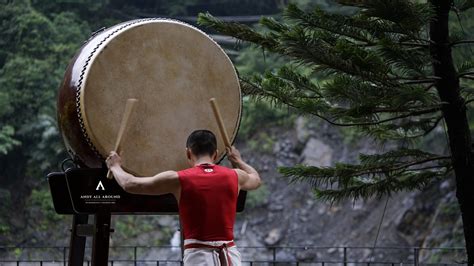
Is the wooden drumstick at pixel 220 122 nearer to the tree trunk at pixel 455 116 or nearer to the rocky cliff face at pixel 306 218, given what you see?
the tree trunk at pixel 455 116

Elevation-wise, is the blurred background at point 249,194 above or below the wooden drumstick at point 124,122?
below

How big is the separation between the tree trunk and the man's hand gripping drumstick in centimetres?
149

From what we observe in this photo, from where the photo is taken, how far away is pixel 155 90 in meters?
3.47

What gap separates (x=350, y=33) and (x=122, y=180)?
1975mm

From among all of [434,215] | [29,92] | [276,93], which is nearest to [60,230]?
[29,92]

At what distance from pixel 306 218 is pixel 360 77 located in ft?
31.8

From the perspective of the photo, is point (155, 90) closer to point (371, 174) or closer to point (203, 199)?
point (203, 199)

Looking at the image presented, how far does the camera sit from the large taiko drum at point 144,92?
3355 millimetres


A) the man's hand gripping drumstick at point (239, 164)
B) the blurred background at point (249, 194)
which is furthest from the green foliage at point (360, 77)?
the blurred background at point (249, 194)

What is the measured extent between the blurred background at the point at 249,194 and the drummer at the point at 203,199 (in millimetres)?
8753

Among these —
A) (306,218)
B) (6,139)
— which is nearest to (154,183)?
(6,139)

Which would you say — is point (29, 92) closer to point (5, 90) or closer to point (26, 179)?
point (5, 90)

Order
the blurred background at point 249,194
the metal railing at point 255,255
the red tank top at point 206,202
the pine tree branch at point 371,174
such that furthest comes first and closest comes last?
1. the blurred background at point 249,194
2. the metal railing at point 255,255
3. the pine tree branch at point 371,174
4. the red tank top at point 206,202

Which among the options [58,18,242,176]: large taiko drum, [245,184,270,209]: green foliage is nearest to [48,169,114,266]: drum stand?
[58,18,242,176]: large taiko drum
